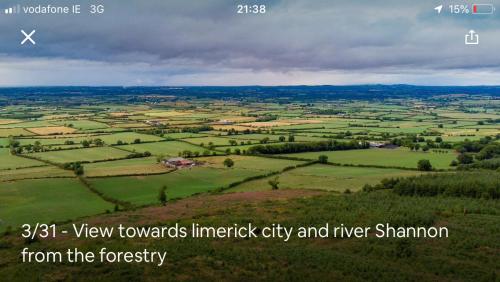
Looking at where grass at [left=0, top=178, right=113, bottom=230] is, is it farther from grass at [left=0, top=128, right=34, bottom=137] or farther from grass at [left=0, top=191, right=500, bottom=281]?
grass at [left=0, top=128, right=34, bottom=137]

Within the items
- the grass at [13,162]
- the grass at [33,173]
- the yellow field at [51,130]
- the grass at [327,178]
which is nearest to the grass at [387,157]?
the grass at [327,178]

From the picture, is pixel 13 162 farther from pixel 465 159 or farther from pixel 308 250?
pixel 465 159

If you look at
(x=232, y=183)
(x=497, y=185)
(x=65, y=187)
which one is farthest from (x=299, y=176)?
(x=65, y=187)

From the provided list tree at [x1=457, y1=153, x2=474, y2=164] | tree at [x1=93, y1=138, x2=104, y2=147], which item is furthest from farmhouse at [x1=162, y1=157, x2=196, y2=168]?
tree at [x1=457, y1=153, x2=474, y2=164]

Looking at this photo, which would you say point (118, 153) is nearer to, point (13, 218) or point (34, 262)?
point (13, 218)

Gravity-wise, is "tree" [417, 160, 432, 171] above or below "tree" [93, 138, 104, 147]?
below

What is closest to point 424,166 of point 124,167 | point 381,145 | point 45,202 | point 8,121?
point 381,145
